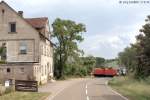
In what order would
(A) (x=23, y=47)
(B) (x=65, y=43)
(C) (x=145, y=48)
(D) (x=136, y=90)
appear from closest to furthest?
(D) (x=136, y=90) → (C) (x=145, y=48) → (A) (x=23, y=47) → (B) (x=65, y=43)

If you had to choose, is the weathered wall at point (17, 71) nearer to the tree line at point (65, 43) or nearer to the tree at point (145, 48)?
the tree at point (145, 48)

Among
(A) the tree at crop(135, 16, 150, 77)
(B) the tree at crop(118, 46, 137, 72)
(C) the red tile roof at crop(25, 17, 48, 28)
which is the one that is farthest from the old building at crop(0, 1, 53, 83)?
(B) the tree at crop(118, 46, 137, 72)

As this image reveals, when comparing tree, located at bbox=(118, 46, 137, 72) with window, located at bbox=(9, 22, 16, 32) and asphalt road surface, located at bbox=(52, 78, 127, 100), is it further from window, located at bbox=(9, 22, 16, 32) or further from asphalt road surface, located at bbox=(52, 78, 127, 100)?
asphalt road surface, located at bbox=(52, 78, 127, 100)

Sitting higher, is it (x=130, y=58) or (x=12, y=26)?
(x=12, y=26)

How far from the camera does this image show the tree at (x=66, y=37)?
271 feet

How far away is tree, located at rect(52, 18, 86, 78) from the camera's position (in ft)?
271


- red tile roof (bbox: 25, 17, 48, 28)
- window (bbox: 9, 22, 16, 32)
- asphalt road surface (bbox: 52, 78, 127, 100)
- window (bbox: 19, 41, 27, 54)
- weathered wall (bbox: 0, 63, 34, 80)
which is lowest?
asphalt road surface (bbox: 52, 78, 127, 100)

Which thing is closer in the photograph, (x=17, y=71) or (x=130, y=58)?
(x=17, y=71)

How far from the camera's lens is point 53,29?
8306 cm

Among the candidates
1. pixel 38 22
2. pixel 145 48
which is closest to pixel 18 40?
pixel 38 22

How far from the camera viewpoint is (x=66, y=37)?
83.6m

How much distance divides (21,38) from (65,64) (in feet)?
92.9

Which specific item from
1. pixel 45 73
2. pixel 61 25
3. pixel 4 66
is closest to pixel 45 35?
pixel 45 73

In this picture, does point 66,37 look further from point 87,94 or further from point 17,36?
point 87,94
